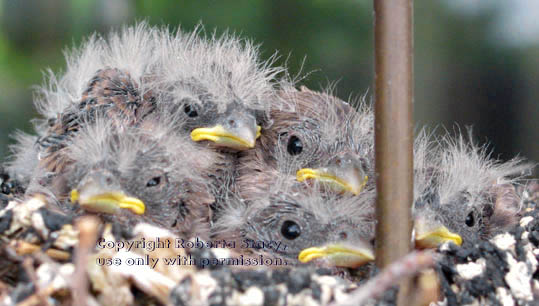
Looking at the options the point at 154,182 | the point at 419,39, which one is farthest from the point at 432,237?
the point at 419,39

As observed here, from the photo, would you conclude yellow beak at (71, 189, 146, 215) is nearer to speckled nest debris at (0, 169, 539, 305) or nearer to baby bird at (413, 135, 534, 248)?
speckled nest debris at (0, 169, 539, 305)

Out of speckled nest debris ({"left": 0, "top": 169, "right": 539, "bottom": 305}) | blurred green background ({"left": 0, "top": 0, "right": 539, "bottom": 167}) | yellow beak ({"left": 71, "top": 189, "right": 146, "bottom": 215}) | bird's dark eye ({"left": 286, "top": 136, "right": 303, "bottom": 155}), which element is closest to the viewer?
speckled nest debris ({"left": 0, "top": 169, "right": 539, "bottom": 305})

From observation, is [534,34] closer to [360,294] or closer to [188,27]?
[188,27]

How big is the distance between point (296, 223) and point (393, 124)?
24 cm

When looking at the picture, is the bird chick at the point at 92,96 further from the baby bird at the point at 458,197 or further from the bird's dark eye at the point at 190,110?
the baby bird at the point at 458,197

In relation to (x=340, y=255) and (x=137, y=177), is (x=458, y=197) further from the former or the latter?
(x=137, y=177)

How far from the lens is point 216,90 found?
2.67 feet

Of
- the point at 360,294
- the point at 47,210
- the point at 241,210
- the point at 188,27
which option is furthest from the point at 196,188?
the point at 188,27

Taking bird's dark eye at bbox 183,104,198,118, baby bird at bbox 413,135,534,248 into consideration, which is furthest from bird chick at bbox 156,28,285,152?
baby bird at bbox 413,135,534,248

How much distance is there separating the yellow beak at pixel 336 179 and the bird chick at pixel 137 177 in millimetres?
118

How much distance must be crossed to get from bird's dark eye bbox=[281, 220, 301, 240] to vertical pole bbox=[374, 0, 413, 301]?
0.65 ft

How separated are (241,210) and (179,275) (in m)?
0.27

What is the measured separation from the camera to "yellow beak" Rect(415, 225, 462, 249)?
0.67 meters

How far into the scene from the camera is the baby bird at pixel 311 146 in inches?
30.3
